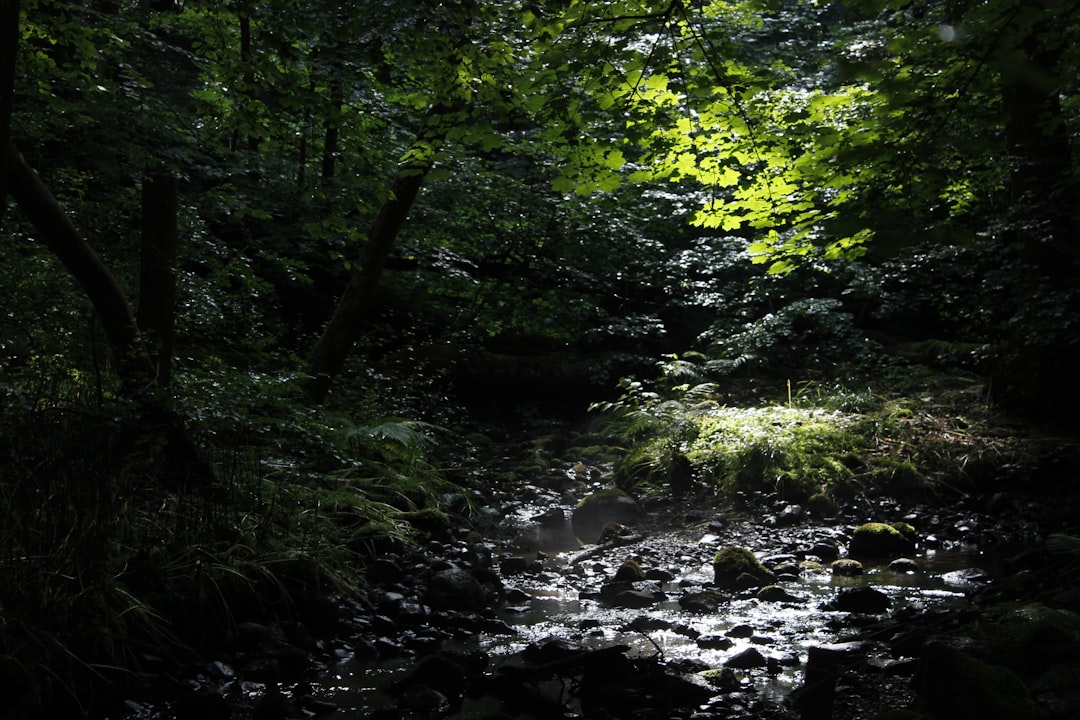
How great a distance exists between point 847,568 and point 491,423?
6947 millimetres

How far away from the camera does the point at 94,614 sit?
3742 millimetres

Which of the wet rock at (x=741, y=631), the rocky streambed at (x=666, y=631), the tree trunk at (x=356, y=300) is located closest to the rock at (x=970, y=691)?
the rocky streambed at (x=666, y=631)

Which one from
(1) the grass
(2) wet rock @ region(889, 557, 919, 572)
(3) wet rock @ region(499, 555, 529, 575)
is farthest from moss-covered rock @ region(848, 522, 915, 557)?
(3) wet rock @ region(499, 555, 529, 575)

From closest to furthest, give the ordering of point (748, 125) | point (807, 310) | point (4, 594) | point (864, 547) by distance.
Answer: point (4, 594) < point (748, 125) < point (864, 547) < point (807, 310)

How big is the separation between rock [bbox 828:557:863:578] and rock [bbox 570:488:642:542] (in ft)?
8.17

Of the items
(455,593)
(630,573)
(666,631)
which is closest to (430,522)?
(455,593)

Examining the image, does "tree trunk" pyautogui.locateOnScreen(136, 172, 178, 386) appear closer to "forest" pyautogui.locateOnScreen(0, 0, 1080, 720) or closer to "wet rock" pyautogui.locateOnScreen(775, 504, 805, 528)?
"forest" pyautogui.locateOnScreen(0, 0, 1080, 720)

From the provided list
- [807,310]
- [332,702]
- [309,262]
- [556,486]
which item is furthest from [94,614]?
[807,310]

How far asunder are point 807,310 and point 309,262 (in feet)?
26.7

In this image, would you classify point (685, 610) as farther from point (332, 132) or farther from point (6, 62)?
point (332, 132)

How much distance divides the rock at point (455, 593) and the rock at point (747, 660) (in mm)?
1798

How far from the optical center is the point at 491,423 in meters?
12.2

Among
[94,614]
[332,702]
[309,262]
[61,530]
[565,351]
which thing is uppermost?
[309,262]

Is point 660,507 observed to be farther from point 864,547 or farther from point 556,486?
point 864,547
